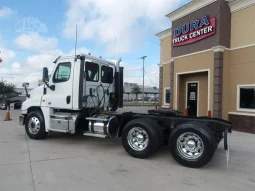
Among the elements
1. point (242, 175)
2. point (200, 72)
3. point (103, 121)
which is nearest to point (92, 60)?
point (103, 121)

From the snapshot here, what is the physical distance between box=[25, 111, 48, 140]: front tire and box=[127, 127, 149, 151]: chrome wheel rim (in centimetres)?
329

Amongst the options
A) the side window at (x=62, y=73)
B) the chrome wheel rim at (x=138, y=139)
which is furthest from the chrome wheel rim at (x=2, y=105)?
the chrome wheel rim at (x=138, y=139)

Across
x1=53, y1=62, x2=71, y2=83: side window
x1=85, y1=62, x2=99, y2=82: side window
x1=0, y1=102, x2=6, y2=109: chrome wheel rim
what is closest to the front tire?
x1=53, y1=62, x2=71, y2=83: side window

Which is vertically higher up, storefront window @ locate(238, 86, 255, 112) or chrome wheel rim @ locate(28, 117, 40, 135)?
storefront window @ locate(238, 86, 255, 112)

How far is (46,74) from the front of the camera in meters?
7.30

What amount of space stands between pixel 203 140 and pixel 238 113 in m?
6.46

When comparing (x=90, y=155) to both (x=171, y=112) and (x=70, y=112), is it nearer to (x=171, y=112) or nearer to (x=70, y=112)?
(x=70, y=112)

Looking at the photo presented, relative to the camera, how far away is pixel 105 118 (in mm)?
6594

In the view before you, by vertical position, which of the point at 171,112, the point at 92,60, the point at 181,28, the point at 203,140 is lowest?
the point at 203,140

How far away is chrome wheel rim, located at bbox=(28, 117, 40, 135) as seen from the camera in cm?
766

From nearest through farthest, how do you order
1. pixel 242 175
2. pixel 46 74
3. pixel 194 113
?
1. pixel 242 175
2. pixel 46 74
3. pixel 194 113

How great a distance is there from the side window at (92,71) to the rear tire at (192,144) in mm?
3377

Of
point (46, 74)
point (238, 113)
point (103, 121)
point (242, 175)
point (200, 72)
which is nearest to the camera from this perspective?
point (242, 175)

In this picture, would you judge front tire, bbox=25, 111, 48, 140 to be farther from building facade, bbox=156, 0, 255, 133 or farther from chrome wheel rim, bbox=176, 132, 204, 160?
building facade, bbox=156, 0, 255, 133
